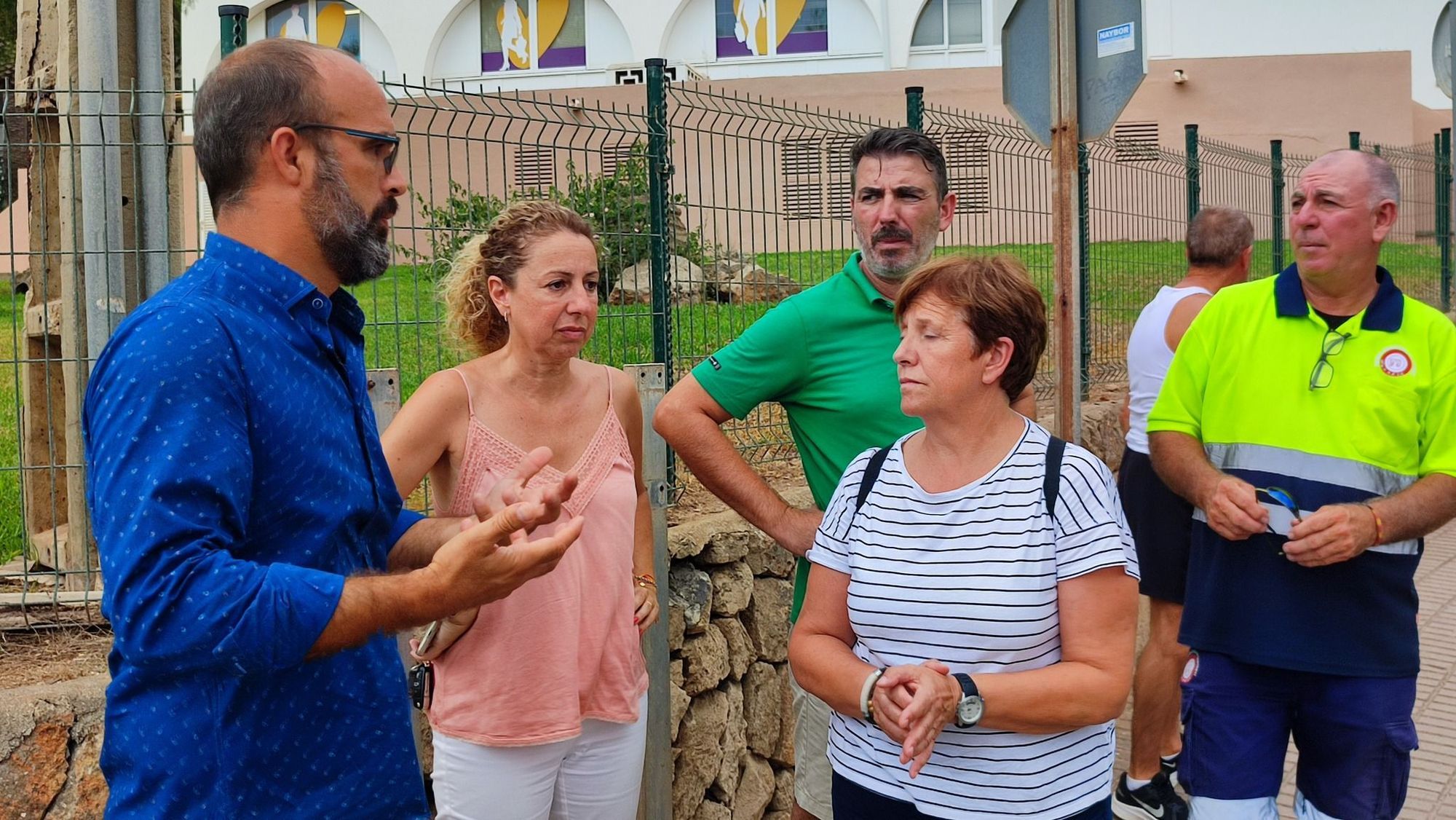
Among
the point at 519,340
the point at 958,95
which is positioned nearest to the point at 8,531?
the point at 519,340

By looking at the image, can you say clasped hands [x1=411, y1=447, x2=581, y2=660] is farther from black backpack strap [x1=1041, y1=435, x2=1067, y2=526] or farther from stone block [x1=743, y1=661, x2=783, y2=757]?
stone block [x1=743, y1=661, x2=783, y2=757]

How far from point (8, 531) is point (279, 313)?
4.83 meters

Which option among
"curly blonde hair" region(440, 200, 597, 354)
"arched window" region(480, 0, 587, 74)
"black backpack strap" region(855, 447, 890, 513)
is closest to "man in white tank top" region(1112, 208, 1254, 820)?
"black backpack strap" region(855, 447, 890, 513)

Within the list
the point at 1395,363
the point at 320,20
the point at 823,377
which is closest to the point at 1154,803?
the point at 1395,363

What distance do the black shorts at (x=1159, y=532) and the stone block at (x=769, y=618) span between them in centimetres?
139

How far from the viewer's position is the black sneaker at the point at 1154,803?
5.12 meters

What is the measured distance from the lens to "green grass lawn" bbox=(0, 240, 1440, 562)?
15.6 feet

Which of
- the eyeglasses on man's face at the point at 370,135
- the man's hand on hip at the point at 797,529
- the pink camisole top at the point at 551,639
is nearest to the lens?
the eyeglasses on man's face at the point at 370,135


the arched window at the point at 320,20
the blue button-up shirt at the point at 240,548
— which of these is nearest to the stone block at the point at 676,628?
the blue button-up shirt at the point at 240,548

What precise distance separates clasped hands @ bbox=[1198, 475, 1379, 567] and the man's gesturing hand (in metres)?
2.24

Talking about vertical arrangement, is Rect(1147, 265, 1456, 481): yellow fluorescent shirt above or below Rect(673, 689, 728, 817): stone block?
above

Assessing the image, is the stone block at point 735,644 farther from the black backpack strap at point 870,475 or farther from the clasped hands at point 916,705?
the clasped hands at point 916,705

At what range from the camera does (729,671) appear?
16.7 feet

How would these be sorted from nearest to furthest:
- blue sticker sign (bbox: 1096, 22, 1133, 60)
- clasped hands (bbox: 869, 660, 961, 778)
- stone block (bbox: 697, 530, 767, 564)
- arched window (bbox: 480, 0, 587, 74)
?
clasped hands (bbox: 869, 660, 961, 778) < blue sticker sign (bbox: 1096, 22, 1133, 60) < stone block (bbox: 697, 530, 767, 564) < arched window (bbox: 480, 0, 587, 74)
